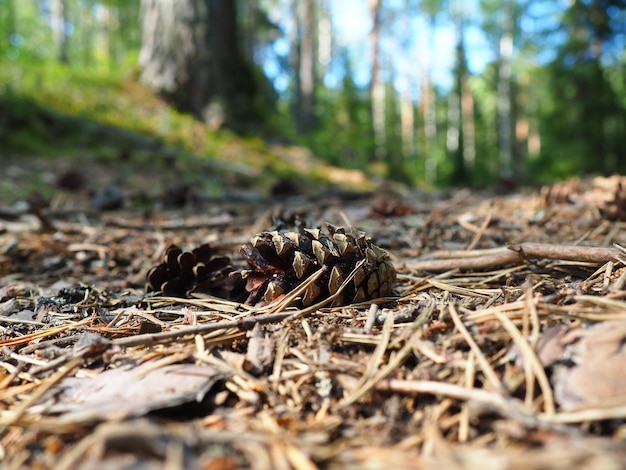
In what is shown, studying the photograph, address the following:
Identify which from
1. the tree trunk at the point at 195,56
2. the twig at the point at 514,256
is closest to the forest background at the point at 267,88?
the tree trunk at the point at 195,56

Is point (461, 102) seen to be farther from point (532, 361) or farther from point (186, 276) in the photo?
point (532, 361)

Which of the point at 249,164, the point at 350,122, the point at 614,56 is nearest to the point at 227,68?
the point at 249,164

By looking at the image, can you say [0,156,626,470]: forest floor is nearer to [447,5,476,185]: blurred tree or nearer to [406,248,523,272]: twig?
[406,248,523,272]: twig

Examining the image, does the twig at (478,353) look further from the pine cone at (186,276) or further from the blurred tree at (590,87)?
the blurred tree at (590,87)

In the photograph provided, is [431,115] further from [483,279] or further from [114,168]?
[483,279]

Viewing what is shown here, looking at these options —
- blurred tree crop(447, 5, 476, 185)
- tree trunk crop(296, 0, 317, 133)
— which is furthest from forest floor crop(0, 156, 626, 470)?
blurred tree crop(447, 5, 476, 185)

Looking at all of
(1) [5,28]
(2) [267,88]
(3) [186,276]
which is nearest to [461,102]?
(2) [267,88]
